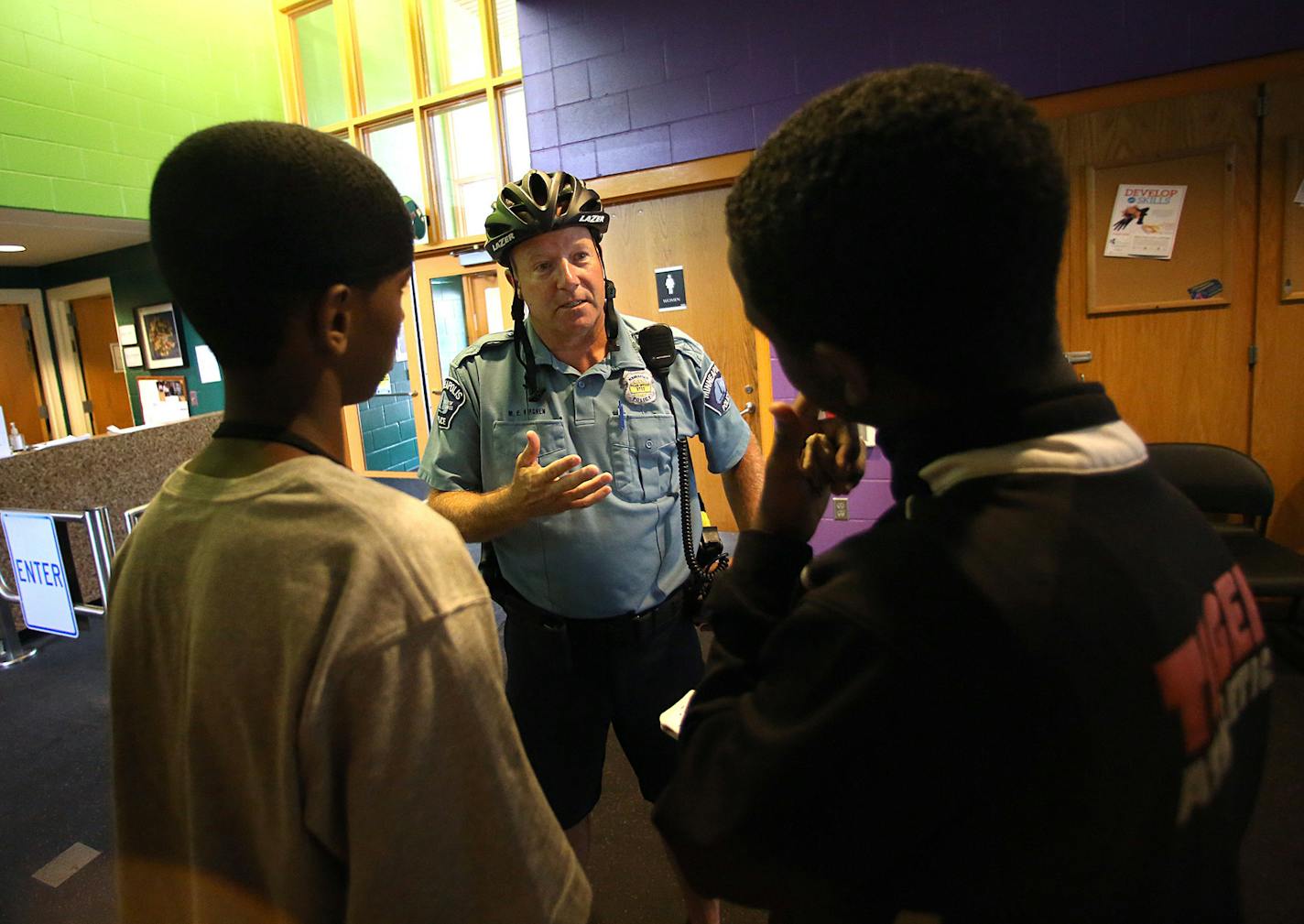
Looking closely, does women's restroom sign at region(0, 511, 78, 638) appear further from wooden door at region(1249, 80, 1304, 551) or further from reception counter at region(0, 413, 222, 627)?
wooden door at region(1249, 80, 1304, 551)

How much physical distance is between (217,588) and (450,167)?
251 inches

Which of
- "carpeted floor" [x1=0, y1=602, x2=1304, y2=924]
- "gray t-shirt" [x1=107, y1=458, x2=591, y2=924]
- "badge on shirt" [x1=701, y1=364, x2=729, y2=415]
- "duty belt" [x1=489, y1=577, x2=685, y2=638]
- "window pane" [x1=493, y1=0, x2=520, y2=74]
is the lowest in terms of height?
"carpeted floor" [x1=0, y1=602, x2=1304, y2=924]

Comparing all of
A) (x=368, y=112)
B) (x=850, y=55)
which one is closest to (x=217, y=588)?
(x=850, y=55)

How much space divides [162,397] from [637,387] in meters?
7.36

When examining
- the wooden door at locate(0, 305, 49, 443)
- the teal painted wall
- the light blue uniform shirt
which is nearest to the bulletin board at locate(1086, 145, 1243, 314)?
the light blue uniform shirt

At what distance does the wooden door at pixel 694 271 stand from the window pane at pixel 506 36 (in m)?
2.46

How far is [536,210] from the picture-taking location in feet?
5.53

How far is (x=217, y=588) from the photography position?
65 cm

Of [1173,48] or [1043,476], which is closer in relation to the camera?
[1043,476]

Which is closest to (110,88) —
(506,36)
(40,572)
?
(506,36)

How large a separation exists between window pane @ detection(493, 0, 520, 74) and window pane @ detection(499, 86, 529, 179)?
202 millimetres

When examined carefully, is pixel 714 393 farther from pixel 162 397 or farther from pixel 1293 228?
pixel 162 397

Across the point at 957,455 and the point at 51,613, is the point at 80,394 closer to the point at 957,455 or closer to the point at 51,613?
the point at 51,613

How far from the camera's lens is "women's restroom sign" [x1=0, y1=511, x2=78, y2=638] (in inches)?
114
